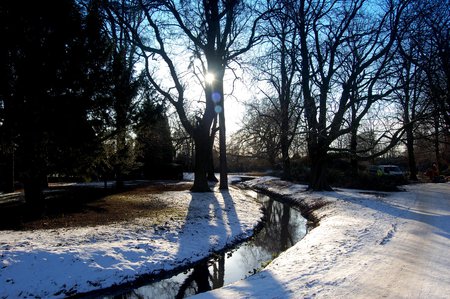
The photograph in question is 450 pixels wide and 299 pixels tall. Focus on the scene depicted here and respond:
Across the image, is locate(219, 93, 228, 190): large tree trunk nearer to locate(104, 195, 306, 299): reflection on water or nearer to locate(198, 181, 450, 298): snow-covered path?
locate(104, 195, 306, 299): reflection on water

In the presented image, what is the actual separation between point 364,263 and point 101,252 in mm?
5692

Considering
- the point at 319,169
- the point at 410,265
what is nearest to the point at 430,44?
the point at 319,169

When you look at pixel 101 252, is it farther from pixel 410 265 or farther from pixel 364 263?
pixel 410 265

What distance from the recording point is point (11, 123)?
455 inches

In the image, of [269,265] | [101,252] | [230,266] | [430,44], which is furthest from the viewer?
[430,44]

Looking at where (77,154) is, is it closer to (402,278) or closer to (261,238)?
(261,238)

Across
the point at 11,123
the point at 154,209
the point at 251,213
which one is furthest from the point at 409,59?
the point at 11,123

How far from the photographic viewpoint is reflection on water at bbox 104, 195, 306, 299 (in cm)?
728

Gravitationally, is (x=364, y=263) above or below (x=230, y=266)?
above

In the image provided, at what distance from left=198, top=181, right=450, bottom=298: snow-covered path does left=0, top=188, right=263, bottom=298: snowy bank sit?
8.01 feet

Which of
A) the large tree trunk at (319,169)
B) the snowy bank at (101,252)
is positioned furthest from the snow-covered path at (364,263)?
the large tree trunk at (319,169)

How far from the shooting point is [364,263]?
22.9 ft

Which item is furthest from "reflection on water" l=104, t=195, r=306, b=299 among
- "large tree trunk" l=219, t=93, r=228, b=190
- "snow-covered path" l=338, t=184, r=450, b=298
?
"large tree trunk" l=219, t=93, r=228, b=190

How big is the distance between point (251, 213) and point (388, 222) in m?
5.67
